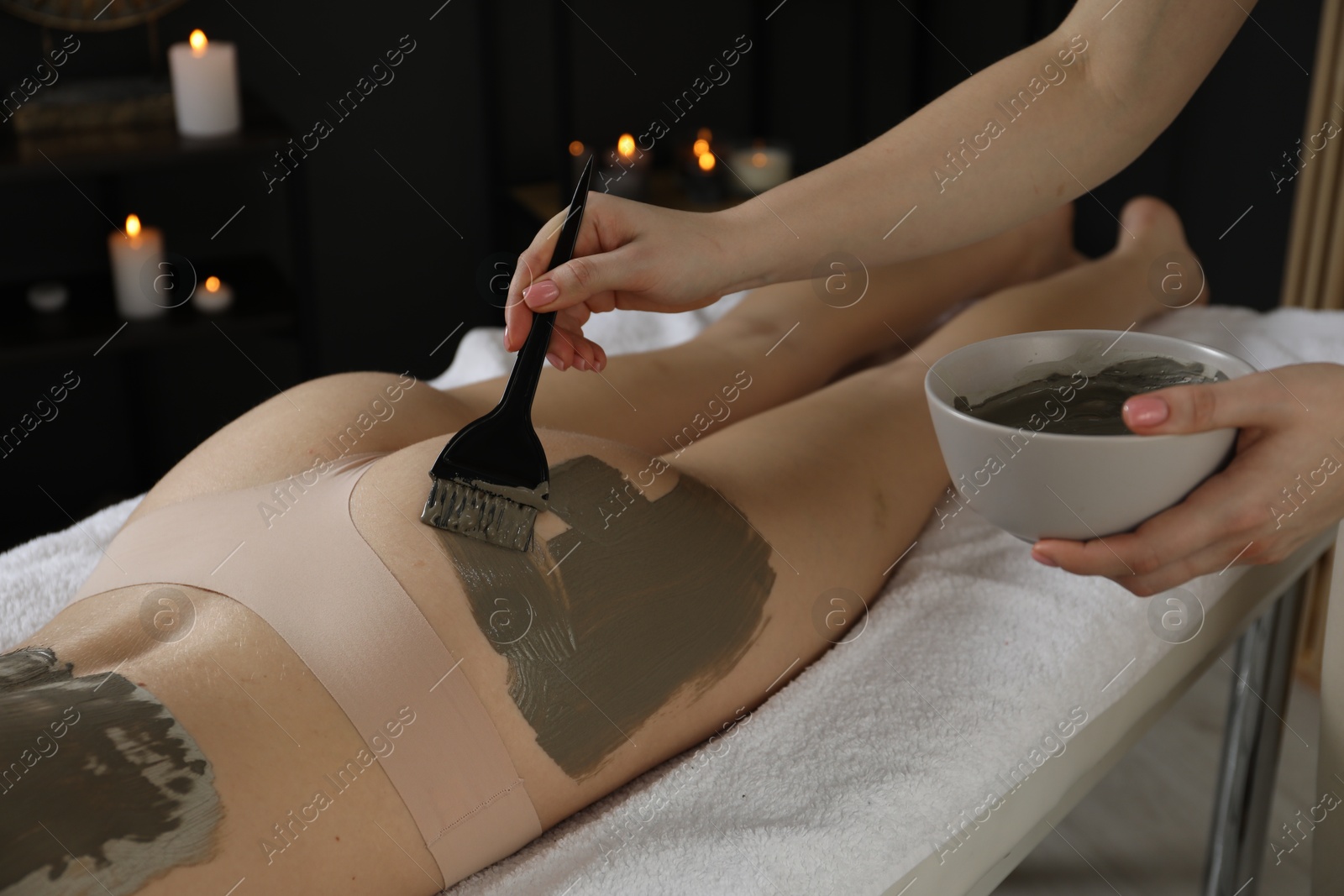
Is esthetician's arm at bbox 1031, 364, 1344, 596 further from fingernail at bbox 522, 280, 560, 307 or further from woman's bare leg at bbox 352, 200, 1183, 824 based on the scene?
fingernail at bbox 522, 280, 560, 307

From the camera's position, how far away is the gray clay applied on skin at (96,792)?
52 cm

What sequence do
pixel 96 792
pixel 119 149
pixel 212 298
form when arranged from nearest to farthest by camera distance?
pixel 96 792, pixel 119 149, pixel 212 298

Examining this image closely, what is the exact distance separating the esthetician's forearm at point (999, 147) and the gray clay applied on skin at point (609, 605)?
0.66 ft

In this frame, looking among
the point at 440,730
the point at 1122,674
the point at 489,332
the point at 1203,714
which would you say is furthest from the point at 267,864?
the point at 1203,714

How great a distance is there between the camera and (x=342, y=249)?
225 centimetres

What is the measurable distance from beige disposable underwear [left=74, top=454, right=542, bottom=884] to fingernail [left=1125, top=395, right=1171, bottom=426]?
0.40 m

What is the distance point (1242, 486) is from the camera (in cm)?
65

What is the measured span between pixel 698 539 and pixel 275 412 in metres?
0.35

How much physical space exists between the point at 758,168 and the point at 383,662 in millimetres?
1723

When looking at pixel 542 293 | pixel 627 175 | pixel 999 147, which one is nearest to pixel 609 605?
pixel 542 293

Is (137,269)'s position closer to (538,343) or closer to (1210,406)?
(538,343)

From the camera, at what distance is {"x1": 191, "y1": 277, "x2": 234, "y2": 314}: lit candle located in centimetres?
182

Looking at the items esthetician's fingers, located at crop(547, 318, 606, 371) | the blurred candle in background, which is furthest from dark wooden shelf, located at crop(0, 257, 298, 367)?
esthetician's fingers, located at crop(547, 318, 606, 371)

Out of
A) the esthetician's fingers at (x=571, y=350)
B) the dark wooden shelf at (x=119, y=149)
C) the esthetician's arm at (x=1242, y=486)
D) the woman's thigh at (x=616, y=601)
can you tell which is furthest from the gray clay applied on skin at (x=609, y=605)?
the dark wooden shelf at (x=119, y=149)
